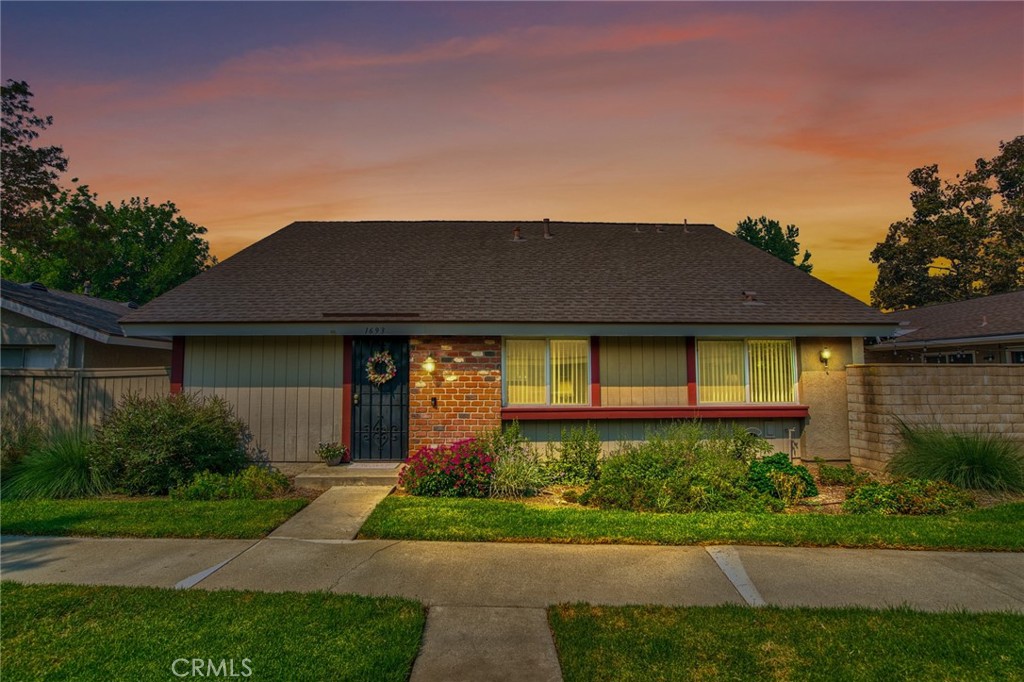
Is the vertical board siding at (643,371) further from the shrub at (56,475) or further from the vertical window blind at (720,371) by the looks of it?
the shrub at (56,475)

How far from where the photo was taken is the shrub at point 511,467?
8.38 meters

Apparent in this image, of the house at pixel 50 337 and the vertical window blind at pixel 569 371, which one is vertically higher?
the house at pixel 50 337

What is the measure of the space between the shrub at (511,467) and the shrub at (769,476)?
11.1ft

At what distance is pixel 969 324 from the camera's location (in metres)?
17.8

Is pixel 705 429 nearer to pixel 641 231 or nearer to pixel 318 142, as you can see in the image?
pixel 641 231

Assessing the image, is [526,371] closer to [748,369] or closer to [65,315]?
[748,369]

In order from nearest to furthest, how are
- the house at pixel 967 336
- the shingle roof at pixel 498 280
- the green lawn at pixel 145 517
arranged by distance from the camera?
the green lawn at pixel 145 517 → the shingle roof at pixel 498 280 → the house at pixel 967 336

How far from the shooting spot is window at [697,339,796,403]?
10.8m

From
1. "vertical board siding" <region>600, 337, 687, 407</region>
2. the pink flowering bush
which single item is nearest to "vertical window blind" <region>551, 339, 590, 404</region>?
"vertical board siding" <region>600, 337, 687, 407</region>

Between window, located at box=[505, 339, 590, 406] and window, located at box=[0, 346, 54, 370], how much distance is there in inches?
437

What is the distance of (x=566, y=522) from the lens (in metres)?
6.77

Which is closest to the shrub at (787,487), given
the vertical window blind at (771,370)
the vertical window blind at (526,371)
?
the vertical window blind at (771,370)

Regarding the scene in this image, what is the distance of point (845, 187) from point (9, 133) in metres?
22.7

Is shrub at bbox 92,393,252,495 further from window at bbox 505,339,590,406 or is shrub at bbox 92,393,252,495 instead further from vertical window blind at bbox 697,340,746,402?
vertical window blind at bbox 697,340,746,402
